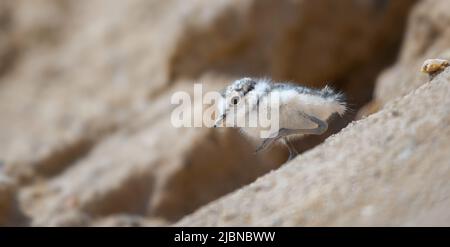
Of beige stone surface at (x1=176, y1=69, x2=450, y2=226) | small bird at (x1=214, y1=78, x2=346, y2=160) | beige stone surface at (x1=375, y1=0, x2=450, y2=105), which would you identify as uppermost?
beige stone surface at (x1=375, y1=0, x2=450, y2=105)

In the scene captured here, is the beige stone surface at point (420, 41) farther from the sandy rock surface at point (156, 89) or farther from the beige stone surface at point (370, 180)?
the beige stone surface at point (370, 180)

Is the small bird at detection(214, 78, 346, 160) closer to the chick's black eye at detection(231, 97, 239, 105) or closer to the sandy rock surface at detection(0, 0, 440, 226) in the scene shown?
the chick's black eye at detection(231, 97, 239, 105)

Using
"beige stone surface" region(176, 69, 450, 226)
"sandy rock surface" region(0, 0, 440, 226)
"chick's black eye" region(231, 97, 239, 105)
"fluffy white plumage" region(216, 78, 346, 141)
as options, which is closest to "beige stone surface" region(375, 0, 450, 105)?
"sandy rock surface" region(0, 0, 440, 226)

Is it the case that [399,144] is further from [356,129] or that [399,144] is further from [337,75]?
[337,75]

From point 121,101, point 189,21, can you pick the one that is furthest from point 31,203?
point 189,21

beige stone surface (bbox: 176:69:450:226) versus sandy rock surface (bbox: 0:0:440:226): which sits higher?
sandy rock surface (bbox: 0:0:440:226)
